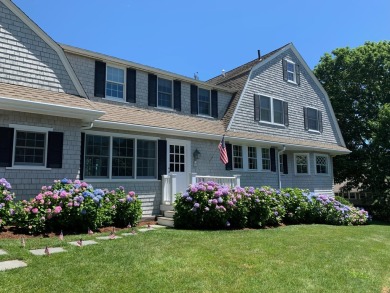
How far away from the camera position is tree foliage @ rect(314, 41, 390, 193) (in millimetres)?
20719

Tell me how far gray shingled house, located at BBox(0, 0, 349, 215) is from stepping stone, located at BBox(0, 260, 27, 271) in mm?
3689

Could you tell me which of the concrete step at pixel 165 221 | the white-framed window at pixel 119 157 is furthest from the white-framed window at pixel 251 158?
the concrete step at pixel 165 221

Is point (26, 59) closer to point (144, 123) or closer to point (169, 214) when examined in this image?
point (144, 123)

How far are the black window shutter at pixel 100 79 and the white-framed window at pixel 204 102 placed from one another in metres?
4.32

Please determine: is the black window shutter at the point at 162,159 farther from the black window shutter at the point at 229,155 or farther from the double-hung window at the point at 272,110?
the double-hung window at the point at 272,110

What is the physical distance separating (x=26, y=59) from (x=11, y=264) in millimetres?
6184

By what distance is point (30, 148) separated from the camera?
8.40 m

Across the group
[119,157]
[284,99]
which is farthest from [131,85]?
[284,99]

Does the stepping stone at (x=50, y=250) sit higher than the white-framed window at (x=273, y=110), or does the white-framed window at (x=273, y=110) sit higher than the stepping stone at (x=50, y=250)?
the white-framed window at (x=273, y=110)

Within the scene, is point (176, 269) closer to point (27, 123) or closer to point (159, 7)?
point (27, 123)

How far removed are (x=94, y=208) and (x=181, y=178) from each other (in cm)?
430

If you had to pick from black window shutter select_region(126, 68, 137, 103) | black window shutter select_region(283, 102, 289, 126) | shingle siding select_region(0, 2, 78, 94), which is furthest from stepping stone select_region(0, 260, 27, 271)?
black window shutter select_region(283, 102, 289, 126)

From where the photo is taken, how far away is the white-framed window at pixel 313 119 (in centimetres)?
1745

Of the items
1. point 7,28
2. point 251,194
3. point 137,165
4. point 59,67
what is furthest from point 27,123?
point 251,194
